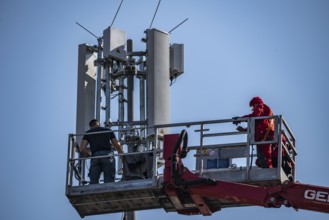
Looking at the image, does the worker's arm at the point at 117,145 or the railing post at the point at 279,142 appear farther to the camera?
the worker's arm at the point at 117,145

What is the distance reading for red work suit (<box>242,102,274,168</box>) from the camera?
23969 millimetres

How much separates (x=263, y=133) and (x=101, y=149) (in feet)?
11.6

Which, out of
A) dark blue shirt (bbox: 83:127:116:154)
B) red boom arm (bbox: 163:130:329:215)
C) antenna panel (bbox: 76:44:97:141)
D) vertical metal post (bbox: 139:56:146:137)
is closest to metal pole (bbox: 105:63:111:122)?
antenna panel (bbox: 76:44:97:141)

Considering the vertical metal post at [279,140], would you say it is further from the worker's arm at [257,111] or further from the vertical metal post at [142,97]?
the vertical metal post at [142,97]

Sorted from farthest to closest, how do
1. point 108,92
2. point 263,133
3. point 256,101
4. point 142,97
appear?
point 108,92 < point 142,97 < point 256,101 < point 263,133

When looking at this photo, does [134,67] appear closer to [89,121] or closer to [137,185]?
[89,121]

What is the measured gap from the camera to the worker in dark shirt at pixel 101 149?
25.3m

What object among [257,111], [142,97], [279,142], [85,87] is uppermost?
[85,87]

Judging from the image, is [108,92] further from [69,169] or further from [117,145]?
[69,169]

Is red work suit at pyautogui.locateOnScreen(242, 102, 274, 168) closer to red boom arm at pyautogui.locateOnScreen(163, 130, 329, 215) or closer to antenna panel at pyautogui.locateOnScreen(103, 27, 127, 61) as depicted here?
red boom arm at pyautogui.locateOnScreen(163, 130, 329, 215)

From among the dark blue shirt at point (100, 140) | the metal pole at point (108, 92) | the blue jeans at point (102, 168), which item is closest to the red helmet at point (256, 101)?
the dark blue shirt at point (100, 140)

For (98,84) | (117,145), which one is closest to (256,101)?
(117,145)

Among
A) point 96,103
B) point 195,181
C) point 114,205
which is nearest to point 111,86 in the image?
point 96,103

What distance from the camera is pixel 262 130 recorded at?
957 inches
